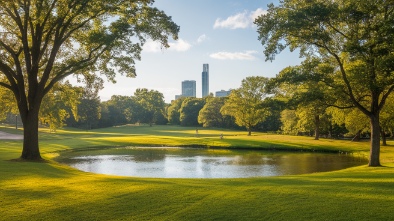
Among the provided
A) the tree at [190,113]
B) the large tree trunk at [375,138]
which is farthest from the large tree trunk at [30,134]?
the tree at [190,113]

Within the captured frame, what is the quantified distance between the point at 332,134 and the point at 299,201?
76.7 metres

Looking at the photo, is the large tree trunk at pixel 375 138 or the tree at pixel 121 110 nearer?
the large tree trunk at pixel 375 138

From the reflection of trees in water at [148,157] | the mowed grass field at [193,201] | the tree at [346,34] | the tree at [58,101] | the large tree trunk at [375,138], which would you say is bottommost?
the reflection of trees in water at [148,157]

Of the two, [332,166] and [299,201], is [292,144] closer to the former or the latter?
[332,166]

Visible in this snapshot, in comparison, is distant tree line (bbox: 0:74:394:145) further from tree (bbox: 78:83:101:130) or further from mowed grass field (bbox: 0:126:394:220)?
mowed grass field (bbox: 0:126:394:220)

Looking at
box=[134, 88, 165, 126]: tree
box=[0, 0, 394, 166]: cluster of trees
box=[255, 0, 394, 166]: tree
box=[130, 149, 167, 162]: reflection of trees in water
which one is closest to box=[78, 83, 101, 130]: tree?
box=[134, 88, 165, 126]: tree

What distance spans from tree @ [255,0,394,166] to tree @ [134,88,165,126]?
11651 cm

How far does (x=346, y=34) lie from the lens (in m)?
22.5

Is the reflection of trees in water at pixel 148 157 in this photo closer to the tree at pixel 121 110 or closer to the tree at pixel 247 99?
the tree at pixel 247 99

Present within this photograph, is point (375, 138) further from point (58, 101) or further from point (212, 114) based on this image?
point (212, 114)

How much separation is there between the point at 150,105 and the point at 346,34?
123m

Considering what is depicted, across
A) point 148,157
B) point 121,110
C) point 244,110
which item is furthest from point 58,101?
point 121,110

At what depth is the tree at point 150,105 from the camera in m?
141

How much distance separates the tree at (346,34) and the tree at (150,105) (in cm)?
11651
